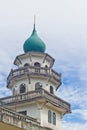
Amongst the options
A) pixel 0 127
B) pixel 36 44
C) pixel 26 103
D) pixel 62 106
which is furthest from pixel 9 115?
pixel 36 44

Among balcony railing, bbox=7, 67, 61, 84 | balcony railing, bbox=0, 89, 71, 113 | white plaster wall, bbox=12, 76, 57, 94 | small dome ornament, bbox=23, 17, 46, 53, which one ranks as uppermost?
small dome ornament, bbox=23, 17, 46, 53

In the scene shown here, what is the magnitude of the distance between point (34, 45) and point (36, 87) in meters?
6.23

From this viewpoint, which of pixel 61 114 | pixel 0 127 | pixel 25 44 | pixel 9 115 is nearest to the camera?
pixel 0 127

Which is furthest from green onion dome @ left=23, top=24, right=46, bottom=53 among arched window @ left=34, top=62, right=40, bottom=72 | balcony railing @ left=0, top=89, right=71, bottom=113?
balcony railing @ left=0, top=89, right=71, bottom=113

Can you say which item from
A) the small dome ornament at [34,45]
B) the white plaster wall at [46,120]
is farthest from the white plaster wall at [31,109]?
the small dome ornament at [34,45]

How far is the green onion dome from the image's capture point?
50.4 metres

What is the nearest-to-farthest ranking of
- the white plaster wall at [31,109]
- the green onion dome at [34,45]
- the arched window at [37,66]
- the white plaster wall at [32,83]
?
the white plaster wall at [31,109]
the white plaster wall at [32,83]
the arched window at [37,66]
the green onion dome at [34,45]

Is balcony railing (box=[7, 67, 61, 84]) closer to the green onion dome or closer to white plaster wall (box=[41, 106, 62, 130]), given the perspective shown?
the green onion dome

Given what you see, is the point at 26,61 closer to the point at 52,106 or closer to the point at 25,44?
the point at 25,44

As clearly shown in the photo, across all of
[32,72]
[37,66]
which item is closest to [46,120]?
[32,72]

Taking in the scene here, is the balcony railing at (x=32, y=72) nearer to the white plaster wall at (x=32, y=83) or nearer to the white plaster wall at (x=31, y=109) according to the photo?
the white plaster wall at (x=32, y=83)

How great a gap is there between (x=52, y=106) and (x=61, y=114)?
2.79 meters

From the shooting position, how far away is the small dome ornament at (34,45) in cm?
5041

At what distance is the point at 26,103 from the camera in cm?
4438
